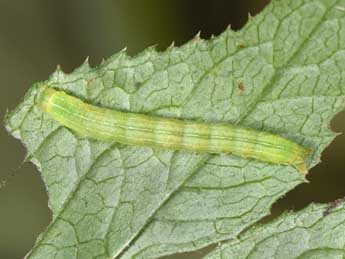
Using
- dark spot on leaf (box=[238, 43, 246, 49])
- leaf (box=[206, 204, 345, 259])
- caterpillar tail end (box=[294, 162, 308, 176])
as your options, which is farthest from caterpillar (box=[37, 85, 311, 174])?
dark spot on leaf (box=[238, 43, 246, 49])

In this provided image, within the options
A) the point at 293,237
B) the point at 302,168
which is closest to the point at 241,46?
the point at 302,168

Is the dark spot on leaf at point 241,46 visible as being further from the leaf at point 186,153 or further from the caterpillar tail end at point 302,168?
the caterpillar tail end at point 302,168

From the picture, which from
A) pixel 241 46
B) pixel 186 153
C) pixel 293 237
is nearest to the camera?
pixel 293 237

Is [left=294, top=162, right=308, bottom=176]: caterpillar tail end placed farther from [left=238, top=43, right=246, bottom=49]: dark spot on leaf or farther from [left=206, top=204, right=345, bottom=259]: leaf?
[left=238, top=43, right=246, bottom=49]: dark spot on leaf

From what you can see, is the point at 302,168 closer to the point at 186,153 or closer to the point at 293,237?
the point at 293,237

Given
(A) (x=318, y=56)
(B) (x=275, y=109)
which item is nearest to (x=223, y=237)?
(B) (x=275, y=109)

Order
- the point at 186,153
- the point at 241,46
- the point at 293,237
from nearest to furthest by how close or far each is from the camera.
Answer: the point at 293,237
the point at 241,46
the point at 186,153
